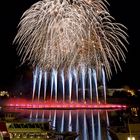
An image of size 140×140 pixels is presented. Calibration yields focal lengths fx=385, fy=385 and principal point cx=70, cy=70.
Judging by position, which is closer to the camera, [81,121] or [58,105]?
[81,121]

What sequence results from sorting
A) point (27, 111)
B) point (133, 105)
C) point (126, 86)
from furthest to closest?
point (126, 86) < point (133, 105) < point (27, 111)

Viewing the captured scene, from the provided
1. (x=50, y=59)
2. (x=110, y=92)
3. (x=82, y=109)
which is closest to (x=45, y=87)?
(x=82, y=109)

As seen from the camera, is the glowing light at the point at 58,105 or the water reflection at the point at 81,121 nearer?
the water reflection at the point at 81,121

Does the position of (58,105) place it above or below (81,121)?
above

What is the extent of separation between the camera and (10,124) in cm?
3578

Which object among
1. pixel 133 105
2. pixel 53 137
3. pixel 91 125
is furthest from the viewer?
pixel 133 105

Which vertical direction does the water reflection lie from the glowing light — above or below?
below

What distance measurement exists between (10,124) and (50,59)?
7.11 metres

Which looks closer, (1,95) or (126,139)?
(126,139)

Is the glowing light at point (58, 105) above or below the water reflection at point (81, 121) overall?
above

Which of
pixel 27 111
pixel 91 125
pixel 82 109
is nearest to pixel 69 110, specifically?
pixel 82 109

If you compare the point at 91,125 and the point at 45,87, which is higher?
the point at 45,87

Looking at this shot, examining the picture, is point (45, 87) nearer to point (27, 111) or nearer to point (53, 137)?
point (27, 111)

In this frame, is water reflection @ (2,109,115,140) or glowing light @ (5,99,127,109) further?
glowing light @ (5,99,127,109)
